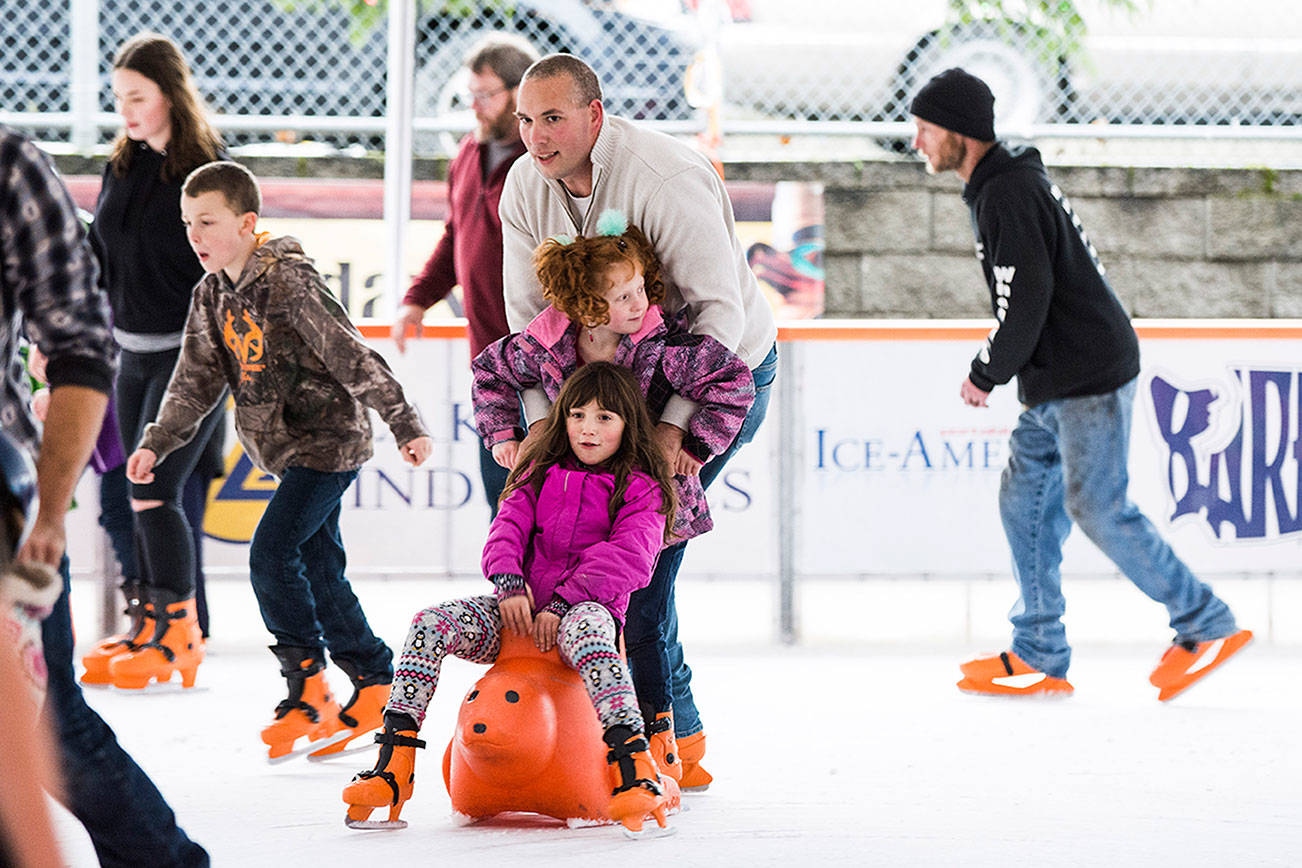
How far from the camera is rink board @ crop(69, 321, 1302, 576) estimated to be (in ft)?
17.5

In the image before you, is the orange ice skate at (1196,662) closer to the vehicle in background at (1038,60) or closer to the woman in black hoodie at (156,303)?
the woman in black hoodie at (156,303)

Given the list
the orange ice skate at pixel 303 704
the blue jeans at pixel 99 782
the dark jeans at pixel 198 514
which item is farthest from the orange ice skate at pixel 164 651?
→ the blue jeans at pixel 99 782

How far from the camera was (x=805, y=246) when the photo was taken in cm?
837

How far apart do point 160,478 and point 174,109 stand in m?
1.00

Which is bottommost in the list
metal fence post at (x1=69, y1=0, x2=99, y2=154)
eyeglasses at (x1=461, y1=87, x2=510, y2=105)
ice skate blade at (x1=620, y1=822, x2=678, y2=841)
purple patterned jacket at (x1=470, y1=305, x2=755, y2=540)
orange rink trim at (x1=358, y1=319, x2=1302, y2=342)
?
ice skate blade at (x1=620, y1=822, x2=678, y2=841)

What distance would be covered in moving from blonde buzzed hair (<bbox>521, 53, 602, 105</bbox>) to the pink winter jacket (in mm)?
707

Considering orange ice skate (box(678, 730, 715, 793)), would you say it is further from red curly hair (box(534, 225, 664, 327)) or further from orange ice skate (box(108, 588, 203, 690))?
orange ice skate (box(108, 588, 203, 690))

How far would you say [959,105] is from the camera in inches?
176

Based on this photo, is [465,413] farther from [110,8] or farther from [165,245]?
[110,8]

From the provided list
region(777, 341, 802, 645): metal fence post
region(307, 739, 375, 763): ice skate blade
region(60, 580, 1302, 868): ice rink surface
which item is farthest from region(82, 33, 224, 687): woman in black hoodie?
region(777, 341, 802, 645): metal fence post

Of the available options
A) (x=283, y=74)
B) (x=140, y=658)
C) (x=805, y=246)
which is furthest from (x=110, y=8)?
(x=140, y=658)

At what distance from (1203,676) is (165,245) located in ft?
9.91

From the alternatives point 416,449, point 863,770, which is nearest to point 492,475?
point 416,449

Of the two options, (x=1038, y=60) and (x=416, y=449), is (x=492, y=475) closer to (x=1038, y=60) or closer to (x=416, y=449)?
(x=416, y=449)
